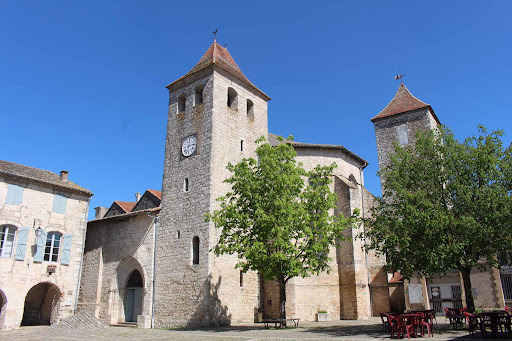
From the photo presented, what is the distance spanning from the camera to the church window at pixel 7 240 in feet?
61.6

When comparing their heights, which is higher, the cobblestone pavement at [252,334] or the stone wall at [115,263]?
the stone wall at [115,263]

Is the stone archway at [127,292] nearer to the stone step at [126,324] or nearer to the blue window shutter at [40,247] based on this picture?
A: the stone step at [126,324]

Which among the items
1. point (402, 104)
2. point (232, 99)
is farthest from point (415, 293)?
point (402, 104)

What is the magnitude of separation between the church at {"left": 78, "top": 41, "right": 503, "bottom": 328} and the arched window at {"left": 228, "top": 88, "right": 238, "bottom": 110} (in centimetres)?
7

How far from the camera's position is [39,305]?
22.6m

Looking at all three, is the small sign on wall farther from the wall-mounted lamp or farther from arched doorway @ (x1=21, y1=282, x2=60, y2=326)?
arched doorway @ (x1=21, y1=282, x2=60, y2=326)

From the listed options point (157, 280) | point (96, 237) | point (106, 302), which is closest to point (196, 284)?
point (157, 280)

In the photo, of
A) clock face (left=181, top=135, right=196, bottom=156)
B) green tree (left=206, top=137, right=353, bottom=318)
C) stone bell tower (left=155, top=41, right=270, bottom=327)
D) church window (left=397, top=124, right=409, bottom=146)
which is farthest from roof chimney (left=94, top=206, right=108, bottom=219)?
church window (left=397, top=124, right=409, bottom=146)

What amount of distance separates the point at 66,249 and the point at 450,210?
18.5 metres

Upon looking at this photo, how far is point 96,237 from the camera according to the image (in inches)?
948

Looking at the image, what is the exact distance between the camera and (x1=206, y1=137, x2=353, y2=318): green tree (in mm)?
15250

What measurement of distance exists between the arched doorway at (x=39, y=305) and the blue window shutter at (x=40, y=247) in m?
2.63

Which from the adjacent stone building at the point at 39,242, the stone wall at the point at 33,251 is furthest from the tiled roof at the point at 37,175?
the stone wall at the point at 33,251

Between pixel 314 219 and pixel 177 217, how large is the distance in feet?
24.7
